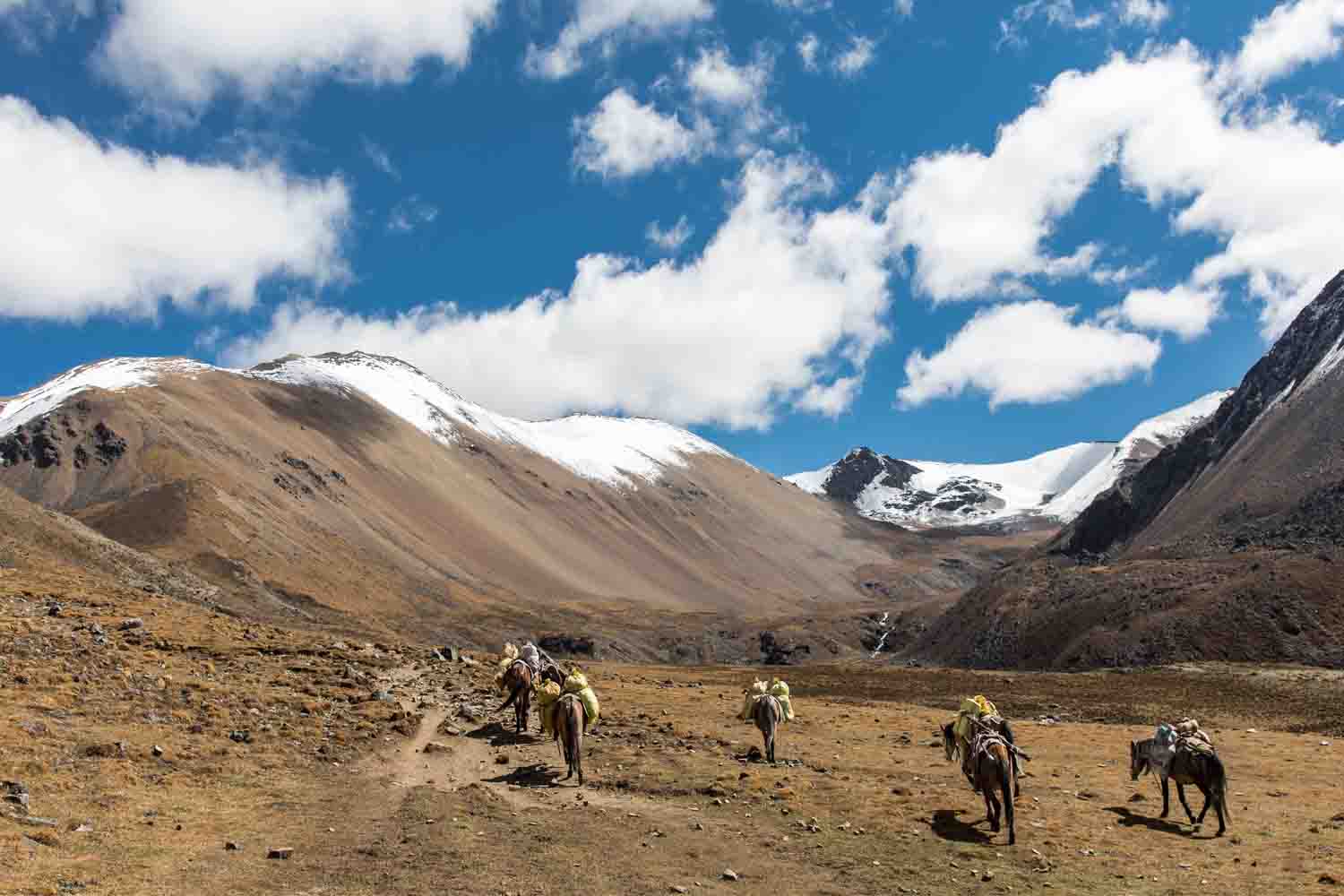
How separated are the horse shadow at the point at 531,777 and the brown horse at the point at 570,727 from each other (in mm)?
498

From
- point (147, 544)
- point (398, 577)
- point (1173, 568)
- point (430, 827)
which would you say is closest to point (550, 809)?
point (430, 827)

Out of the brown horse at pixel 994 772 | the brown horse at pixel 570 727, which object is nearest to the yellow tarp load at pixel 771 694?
the brown horse at pixel 570 727

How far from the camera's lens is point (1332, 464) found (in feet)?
383

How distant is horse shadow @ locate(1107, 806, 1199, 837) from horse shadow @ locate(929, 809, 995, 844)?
11.7ft

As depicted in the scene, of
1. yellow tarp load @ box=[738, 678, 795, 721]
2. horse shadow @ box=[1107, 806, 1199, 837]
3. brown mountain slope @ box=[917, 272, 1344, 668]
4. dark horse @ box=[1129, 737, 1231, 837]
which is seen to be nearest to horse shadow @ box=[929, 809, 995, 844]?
horse shadow @ box=[1107, 806, 1199, 837]

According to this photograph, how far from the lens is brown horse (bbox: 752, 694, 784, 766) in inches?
1131

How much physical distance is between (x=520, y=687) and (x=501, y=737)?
1.69 m

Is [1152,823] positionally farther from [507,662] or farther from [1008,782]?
[507,662]

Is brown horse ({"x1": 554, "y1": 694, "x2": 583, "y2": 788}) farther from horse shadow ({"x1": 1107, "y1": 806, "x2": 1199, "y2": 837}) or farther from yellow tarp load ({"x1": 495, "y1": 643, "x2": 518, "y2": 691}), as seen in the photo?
horse shadow ({"x1": 1107, "y1": 806, "x2": 1199, "y2": 837})

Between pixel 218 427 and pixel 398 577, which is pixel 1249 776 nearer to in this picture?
pixel 398 577

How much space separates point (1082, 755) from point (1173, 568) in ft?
223

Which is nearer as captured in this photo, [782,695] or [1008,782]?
[1008,782]

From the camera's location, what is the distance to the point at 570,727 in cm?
2466

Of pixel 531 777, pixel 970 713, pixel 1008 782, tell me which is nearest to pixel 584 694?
pixel 531 777
